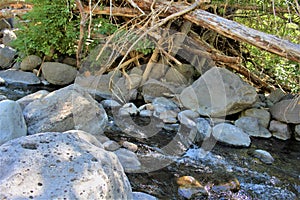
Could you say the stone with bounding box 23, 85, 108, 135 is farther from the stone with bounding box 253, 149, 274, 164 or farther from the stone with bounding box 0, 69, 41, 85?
the stone with bounding box 0, 69, 41, 85

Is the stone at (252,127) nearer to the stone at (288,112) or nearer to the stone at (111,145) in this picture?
the stone at (288,112)

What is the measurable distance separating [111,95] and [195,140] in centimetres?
251

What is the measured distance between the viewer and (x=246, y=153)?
414cm

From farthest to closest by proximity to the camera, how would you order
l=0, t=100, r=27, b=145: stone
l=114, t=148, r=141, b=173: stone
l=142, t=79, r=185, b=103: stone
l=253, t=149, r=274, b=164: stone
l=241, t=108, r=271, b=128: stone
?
l=142, t=79, r=185, b=103: stone
l=241, t=108, r=271, b=128: stone
l=253, t=149, r=274, b=164: stone
l=114, t=148, r=141, b=173: stone
l=0, t=100, r=27, b=145: stone

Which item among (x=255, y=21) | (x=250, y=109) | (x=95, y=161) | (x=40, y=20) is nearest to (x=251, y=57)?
(x=255, y=21)

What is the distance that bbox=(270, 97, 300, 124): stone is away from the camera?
4979 mm

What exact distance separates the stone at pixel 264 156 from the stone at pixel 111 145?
1.94 metres

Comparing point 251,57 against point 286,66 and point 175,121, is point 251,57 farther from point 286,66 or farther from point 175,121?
point 175,121

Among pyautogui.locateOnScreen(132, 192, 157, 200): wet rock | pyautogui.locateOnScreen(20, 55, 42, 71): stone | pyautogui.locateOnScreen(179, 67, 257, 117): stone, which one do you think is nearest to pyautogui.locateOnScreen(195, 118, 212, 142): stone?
pyautogui.locateOnScreen(179, 67, 257, 117): stone

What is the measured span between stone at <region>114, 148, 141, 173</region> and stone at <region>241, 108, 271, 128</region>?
2.66m

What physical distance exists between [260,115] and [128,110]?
2.42 metres

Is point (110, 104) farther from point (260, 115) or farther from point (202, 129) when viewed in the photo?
point (260, 115)

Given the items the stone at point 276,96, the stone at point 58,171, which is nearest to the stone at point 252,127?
the stone at point 276,96

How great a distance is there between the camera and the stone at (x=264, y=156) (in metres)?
3.97
